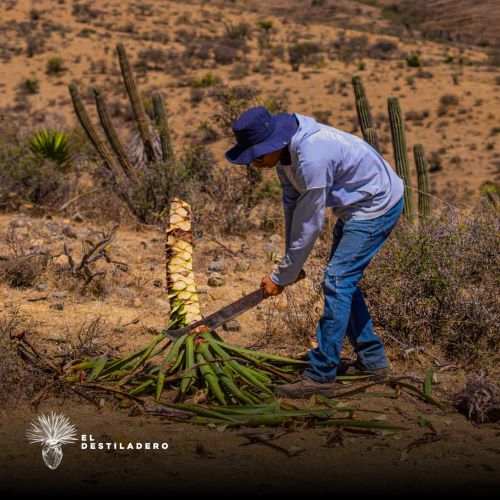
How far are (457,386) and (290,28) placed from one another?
39.2 metres

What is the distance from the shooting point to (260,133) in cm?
446

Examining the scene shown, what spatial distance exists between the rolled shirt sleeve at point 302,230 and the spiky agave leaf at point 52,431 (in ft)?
4.34

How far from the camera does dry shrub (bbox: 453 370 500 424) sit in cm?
459

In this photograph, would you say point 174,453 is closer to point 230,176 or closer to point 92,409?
point 92,409

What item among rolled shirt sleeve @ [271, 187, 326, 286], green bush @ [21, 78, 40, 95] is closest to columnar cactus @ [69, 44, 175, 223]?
rolled shirt sleeve @ [271, 187, 326, 286]

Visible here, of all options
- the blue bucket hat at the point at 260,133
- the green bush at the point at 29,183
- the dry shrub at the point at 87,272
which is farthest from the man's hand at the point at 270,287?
the green bush at the point at 29,183

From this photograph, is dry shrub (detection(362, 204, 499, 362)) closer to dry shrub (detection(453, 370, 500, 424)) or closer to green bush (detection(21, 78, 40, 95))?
dry shrub (detection(453, 370, 500, 424))

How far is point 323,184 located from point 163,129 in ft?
21.0

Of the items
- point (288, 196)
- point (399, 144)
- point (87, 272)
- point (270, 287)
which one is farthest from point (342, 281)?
point (399, 144)

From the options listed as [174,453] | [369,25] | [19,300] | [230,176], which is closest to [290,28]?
[369,25]

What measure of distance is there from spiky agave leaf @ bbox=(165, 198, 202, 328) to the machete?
4.7 inches

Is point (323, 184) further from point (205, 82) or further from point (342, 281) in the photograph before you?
point (205, 82)

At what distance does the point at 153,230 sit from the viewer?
9469mm

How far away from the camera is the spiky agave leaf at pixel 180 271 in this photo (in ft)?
17.1
